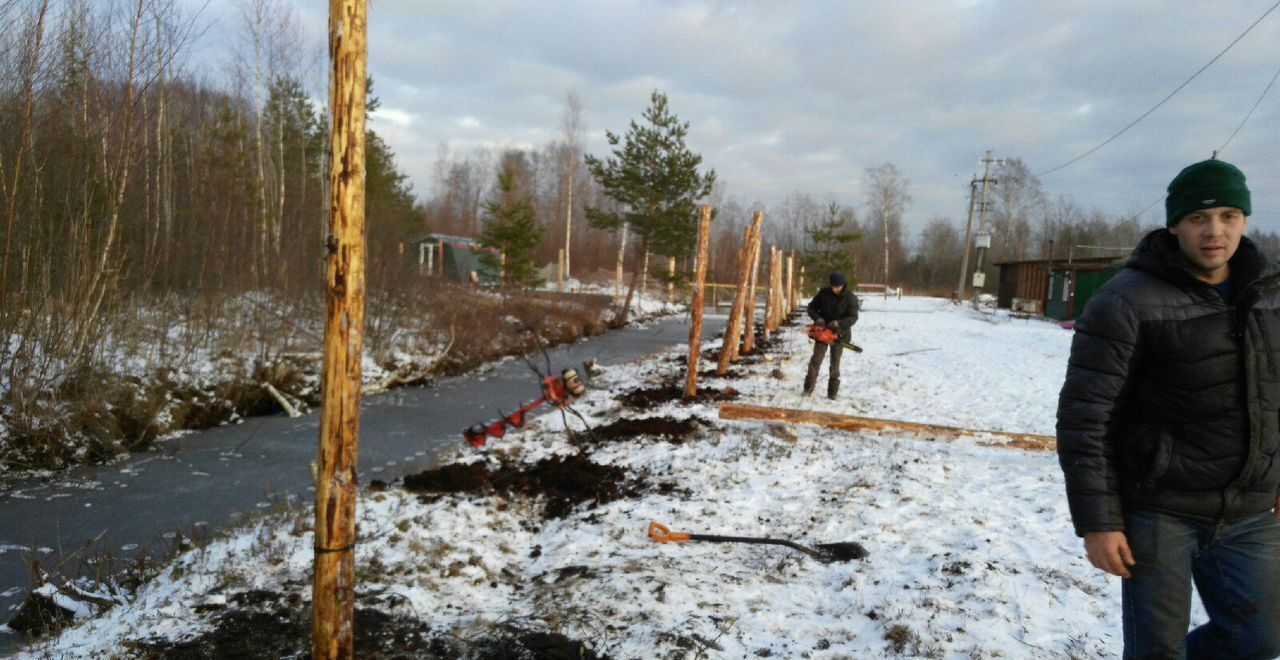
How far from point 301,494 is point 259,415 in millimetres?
5088

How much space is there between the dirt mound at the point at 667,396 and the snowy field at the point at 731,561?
6.35 ft

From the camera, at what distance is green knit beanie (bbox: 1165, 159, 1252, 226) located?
2.12 m

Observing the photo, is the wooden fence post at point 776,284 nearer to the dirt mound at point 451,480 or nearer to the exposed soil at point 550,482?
the exposed soil at point 550,482

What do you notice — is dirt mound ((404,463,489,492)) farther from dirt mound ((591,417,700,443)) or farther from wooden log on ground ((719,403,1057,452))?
wooden log on ground ((719,403,1057,452))

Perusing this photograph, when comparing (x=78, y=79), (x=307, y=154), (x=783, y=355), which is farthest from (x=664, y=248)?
(x=78, y=79)

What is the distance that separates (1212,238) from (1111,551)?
1.00 metres

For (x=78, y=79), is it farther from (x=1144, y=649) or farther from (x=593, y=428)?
(x=1144, y=649)

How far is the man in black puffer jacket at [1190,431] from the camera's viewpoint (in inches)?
83.4

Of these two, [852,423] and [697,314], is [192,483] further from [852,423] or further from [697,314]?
[852,423]

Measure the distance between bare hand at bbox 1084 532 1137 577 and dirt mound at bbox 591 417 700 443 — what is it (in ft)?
21.2

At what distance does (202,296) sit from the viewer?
42.8 feet

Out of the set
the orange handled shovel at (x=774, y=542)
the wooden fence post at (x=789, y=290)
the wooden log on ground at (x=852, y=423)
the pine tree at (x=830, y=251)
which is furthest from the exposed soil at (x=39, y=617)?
the pine tree at (x=830, y=251)

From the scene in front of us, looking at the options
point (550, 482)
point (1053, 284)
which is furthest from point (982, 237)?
point (550, 482)

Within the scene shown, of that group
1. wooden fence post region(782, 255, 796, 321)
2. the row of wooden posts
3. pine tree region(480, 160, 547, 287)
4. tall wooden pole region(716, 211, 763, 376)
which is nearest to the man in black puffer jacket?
the row of wooden posts
